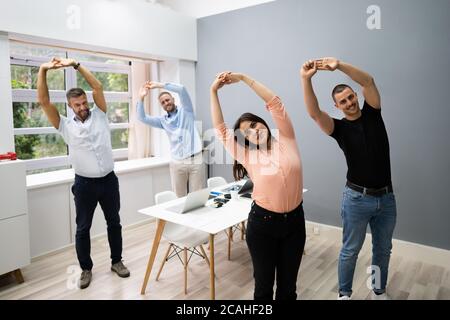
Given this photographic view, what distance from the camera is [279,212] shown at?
1899 mm

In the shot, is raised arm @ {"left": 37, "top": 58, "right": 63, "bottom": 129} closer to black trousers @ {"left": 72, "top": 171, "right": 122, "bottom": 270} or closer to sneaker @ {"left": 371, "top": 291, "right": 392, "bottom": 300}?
black trousers @ {"left": 72, "top": 171, "right": 122, "bottom": 270}

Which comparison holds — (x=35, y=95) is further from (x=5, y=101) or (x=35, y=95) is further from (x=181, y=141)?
(x=181, y=141)

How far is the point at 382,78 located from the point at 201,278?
2672mm

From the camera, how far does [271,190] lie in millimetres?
1895

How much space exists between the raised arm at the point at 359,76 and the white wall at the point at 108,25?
2.79 meters

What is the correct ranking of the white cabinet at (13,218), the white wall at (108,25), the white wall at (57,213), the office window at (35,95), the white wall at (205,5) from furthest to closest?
the white wall at (205,5)
the office window at (35,95)
the white wall at (57,213)
the white wall at (108,25)
the white cabinet at (13,218)

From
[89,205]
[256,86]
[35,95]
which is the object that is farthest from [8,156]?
[256,86]

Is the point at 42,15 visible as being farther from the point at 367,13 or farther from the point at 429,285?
the point at 429,285

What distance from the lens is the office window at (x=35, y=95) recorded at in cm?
393

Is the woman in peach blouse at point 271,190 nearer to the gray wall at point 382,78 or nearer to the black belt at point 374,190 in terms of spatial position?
the black belt at point 374,190

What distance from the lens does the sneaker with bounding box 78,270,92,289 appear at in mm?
3031

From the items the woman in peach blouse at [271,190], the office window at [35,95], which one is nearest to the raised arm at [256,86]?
the woman in peach blouse at [271,190]

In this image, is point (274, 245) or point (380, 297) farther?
point (380, 297)
